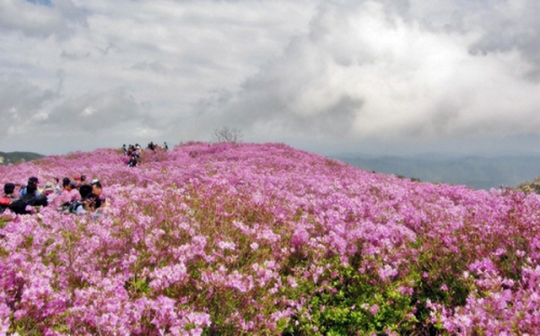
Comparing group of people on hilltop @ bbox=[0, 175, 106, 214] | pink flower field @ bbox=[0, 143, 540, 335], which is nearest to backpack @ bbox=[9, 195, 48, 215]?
group of people on hilltop @ bbox=[0, 175, 106, 214]

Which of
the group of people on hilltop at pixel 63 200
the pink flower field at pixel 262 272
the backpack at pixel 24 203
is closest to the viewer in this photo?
the pink flower field at pixel 262 272

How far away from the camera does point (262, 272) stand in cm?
585

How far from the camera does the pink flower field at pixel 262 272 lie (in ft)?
14.3

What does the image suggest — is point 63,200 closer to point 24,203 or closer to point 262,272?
point 24,203

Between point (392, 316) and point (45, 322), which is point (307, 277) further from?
point (45, 322)

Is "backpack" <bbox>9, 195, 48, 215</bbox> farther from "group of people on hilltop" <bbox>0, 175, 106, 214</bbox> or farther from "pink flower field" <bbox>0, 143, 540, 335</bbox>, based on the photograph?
"pink flower field" <bbox>0, 143, 540, 335</bbox>

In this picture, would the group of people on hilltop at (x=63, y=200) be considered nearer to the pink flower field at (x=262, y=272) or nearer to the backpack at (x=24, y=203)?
the backpack at (x=24, y=203)

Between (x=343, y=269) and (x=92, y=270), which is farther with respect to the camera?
(x=343, y=269)

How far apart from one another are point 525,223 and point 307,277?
164 inches

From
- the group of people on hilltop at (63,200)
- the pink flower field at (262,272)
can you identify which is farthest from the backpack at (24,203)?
the pink flower field at (262,272)

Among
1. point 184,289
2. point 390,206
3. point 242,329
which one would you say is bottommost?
point 242,329

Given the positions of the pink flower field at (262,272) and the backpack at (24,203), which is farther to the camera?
the backpack at (24,203)

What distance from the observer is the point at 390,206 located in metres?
11.5

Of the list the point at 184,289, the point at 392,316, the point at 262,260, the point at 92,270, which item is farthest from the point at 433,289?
the point at 92,270
